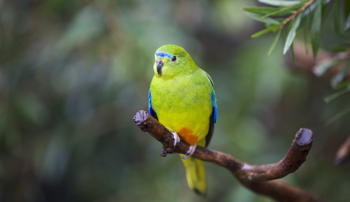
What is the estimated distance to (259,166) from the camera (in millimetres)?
2342

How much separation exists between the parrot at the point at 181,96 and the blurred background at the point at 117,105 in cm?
88

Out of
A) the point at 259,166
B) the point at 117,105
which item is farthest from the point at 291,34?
the point at 117,105

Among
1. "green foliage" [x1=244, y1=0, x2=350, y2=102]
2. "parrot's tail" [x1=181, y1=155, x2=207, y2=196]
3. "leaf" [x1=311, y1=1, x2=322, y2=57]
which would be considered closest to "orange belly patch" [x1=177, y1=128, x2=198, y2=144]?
"parrot's tail" [x1=181, y1=155, x2=207, y2=196]

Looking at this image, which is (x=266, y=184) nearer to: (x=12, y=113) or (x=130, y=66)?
(x=130, y=66)

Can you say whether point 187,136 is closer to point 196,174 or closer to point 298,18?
point 196,174

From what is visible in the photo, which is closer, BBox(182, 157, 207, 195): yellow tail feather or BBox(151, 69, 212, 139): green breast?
BBox(151, 69, 212, 139): green breast

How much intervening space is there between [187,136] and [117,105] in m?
1.71

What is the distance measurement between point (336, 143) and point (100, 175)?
7.39 ft

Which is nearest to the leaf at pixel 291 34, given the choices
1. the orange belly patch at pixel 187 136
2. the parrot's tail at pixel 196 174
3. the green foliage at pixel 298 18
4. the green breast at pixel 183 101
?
the green foliage at pixel 298 18

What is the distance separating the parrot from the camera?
8.25 feet

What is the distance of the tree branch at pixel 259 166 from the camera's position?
1.89 metres

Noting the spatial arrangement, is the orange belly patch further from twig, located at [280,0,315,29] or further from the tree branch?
twig, located at [280,0,315,29]

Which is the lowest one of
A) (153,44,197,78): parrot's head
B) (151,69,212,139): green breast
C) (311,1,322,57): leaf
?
(151,69,212,139): green breast

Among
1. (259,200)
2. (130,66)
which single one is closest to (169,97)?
(130,66)
